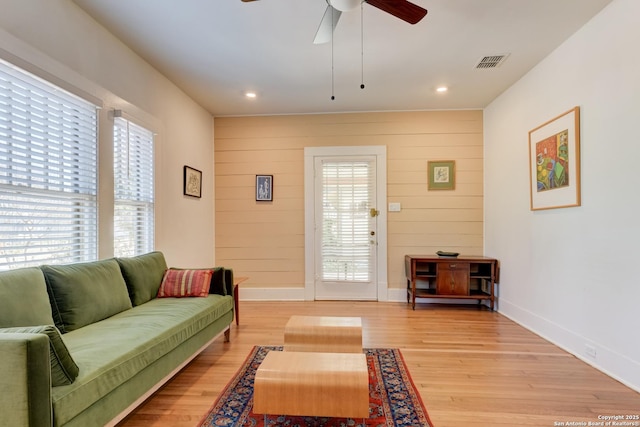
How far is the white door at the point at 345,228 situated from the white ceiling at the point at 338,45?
1.01 m

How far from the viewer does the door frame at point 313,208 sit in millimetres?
4441

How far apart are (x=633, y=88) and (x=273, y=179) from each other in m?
3.78

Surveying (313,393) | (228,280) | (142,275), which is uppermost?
(142,275)

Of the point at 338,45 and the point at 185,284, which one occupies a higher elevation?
the point at 338,45

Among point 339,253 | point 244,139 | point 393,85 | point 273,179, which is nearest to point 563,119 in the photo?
point 393,85

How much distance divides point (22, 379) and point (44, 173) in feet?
4.94

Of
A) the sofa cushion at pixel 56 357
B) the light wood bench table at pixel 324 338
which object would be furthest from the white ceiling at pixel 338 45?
the light wood bench table at pixel 324 338

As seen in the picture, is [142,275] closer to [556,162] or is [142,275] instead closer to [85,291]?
[85,291]

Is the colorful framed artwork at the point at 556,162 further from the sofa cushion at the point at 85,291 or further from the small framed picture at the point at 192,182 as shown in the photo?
the small framed picture at the point at 192,182

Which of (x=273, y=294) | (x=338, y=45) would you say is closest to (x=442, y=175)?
(x=338, y=45)

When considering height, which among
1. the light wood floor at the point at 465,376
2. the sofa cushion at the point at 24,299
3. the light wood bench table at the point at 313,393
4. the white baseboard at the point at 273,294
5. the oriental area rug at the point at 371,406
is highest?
the sofa cushion at the point at 24,299

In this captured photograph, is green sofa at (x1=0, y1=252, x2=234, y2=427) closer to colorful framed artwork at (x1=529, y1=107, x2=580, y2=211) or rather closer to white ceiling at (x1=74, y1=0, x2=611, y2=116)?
white ceiling at (x1=74, y1=0, x2=611, y2=116)

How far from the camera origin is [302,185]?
456cm

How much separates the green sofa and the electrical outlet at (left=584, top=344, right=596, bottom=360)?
10.1ft
